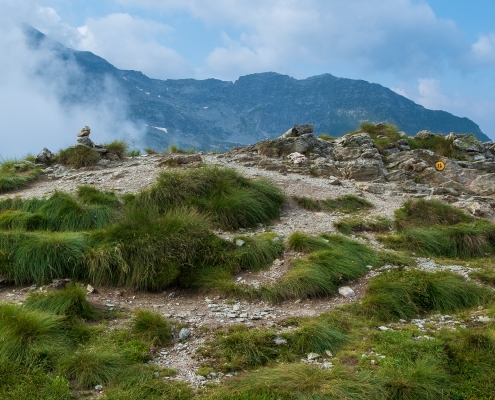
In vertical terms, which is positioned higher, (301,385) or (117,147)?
(117,147)

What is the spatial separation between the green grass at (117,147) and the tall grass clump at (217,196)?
24.8 feet

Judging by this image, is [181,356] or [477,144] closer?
[181,356]

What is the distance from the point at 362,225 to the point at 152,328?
357 inches

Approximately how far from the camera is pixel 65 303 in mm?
8000

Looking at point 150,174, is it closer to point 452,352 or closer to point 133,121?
point 452,352

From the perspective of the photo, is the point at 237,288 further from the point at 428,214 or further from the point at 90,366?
the point at 428,214

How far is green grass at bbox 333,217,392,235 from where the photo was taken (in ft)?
45.2

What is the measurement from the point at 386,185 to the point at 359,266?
10.0 m

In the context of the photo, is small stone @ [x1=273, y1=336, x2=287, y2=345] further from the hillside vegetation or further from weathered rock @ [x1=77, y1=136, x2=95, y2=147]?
weathered rock @ [x1=77, y1=136, x2=95, y2=147]

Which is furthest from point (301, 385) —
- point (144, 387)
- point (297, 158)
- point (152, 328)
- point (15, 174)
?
point (297, 158)

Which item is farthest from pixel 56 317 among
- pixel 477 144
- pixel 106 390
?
pixel 477 144

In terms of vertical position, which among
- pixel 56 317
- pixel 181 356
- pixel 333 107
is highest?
pixel 333 107

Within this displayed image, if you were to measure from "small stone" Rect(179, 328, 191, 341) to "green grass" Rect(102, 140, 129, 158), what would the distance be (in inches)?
588

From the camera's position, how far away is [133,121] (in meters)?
150
